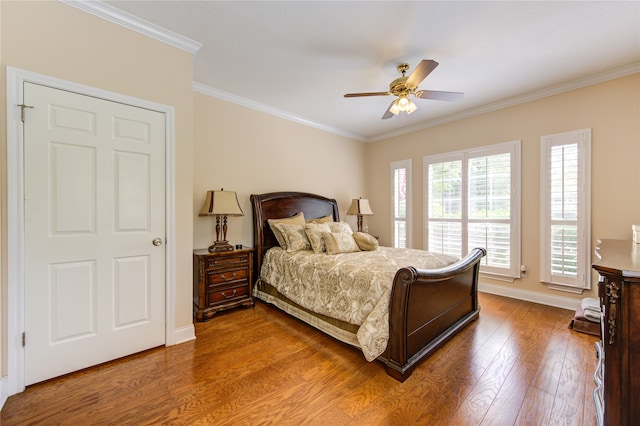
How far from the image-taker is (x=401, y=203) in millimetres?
4941

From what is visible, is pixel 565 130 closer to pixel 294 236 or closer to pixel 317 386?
pixel 294 236

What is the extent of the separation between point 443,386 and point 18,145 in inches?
130

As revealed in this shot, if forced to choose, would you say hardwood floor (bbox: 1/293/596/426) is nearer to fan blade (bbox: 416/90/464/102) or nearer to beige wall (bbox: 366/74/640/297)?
beige wall (bbox: 366/74/640/297)

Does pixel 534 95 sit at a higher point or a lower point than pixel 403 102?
higher

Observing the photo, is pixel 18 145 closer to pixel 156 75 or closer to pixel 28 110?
pixel 28 110

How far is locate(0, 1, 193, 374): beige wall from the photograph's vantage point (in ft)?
5.68

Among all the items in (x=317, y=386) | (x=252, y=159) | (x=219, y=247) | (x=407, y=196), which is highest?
(x=252, y=159)

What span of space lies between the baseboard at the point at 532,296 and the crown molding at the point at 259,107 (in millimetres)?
3562

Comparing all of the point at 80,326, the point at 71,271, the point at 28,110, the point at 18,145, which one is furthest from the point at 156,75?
the point at 80,326

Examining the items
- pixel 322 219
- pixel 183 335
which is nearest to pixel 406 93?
pixel 322 219

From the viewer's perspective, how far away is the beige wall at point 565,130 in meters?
2.84

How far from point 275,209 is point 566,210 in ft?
12.3

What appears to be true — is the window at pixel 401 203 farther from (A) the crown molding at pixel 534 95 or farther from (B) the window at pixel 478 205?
(A) the crown molding at pixel 534 95

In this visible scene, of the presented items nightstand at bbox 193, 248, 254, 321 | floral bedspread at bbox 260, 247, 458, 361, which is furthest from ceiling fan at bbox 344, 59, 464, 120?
nightstand at bbox 193, 248, 254, 321
